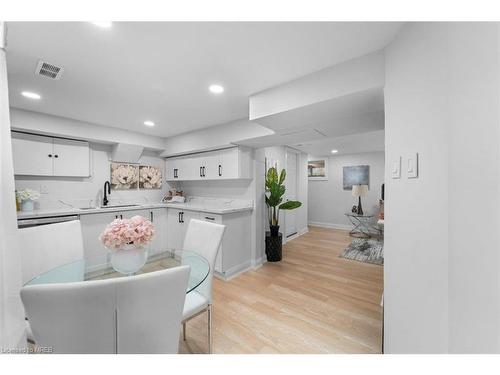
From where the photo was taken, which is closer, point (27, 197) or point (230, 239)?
point (27, 197)

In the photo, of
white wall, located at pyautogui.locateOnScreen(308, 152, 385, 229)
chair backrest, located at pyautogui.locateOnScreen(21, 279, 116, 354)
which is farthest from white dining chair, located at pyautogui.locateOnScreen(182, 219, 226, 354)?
white wall, located at pyautogui.locateOnScreen(308, 152, 385, 229)

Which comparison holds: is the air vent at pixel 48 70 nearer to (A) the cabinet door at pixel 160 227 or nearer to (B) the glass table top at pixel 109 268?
(B) the glass table top at pixel 109 268

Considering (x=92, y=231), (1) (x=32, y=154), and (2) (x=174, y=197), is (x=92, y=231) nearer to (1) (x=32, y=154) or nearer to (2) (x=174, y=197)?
(1) (x=32, y=154)

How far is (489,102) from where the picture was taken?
28.5 inches

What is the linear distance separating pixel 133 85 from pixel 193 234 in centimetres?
159

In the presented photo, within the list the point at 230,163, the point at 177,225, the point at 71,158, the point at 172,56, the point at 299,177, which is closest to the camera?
the point at 172,56

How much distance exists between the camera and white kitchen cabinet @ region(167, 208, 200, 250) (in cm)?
348

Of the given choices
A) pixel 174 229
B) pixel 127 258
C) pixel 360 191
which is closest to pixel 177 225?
pixel 174 229

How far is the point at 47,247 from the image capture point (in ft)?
5.29

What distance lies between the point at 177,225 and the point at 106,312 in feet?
10.1

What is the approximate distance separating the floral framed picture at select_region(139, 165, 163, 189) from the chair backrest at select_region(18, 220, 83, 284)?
2.48m

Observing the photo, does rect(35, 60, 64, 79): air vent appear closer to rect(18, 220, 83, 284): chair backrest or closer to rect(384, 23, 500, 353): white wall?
rect(18, 220, 83, 284): chair backrest

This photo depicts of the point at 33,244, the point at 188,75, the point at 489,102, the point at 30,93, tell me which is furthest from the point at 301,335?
the point at 30,93
